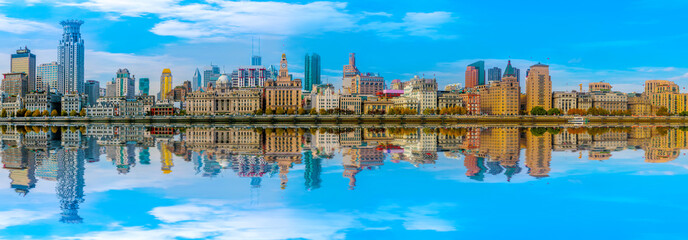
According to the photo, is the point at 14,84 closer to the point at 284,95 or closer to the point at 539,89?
the point at 284,95

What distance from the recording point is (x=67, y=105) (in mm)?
139875

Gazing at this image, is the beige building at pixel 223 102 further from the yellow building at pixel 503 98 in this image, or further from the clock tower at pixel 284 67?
the yellow building at pixel 503 98

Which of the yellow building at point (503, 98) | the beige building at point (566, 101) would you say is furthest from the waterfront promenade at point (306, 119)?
the beige building at point (566, 101)

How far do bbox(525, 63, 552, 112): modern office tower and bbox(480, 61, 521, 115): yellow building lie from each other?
11.3 metres

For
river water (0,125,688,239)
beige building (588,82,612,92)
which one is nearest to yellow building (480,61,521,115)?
beige building (588,82,612,92)

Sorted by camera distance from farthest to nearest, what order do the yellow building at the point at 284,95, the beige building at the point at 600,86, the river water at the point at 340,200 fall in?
1. the beige building at the point at 600,86
2. the yellow building at the point at 284,95
3. the river water at the point at 340,200

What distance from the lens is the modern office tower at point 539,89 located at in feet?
534

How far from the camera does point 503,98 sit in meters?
149

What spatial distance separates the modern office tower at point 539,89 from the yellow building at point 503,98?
37.1 ft

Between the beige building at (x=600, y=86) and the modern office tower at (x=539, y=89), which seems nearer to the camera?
the modern office tower at (x=539, y=89)

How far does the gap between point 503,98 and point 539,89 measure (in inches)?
811

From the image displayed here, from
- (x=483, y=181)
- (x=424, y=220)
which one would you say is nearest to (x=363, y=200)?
(x=424, y=220)

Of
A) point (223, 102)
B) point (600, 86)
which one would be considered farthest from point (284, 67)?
point (600, 86)

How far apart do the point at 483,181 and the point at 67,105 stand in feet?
472
